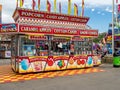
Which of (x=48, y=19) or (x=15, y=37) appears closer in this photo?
(x=15, y=37)

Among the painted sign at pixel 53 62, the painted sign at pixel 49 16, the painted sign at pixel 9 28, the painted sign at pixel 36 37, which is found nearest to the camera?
the painted sign at pixel 9 28

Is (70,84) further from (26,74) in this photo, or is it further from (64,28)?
(64,28)

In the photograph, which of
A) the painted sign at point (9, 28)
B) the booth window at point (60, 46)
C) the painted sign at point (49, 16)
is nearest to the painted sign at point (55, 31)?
the painted sign at point (9, 28)

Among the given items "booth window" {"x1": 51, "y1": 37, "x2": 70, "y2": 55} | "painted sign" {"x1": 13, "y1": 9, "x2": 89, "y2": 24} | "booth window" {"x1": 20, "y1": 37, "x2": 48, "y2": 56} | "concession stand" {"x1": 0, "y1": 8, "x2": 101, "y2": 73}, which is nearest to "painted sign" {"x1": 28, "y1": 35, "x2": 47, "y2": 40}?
"concession stand" {"x1": 0, "y1": 8, "x2": 101, "y2": 73}

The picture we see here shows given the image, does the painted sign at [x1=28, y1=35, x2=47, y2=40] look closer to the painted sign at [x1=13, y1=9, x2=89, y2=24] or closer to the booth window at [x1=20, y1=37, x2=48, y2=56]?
the booth window at [x1=20, y1=37, x2=48, y2=56]

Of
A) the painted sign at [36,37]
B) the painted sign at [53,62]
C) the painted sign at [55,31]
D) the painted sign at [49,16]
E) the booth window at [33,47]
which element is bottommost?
the painted sign at [53,62]

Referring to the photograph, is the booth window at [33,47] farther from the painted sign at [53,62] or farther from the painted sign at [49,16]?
the painted sign at [49,16]

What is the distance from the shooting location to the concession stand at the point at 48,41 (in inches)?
607

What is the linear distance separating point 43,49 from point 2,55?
17577 millimetres

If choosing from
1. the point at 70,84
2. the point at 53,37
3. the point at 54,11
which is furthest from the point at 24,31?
the point at 70,84

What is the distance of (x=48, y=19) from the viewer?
57.3 feet

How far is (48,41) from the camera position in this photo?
16.6 m

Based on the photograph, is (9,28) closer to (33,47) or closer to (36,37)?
(36,37)

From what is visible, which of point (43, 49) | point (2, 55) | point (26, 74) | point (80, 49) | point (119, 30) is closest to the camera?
point (26, 74)
